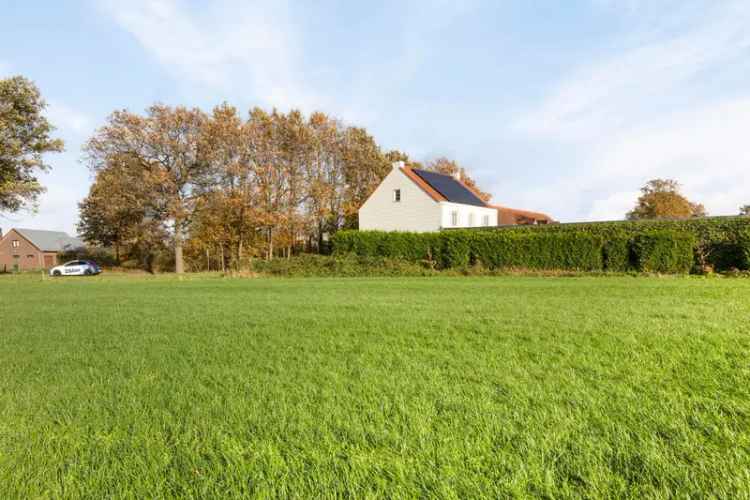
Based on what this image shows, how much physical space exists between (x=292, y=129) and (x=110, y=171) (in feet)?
45.9

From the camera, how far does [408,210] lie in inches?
1297

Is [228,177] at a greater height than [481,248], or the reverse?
[228,177]

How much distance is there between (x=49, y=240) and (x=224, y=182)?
44.7m

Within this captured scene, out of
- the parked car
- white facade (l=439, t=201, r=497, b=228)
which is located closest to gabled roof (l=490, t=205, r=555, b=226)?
white facade (l=439, t=201, r=497, b=228)

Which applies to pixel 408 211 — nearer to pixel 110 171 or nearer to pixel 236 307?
pixel 110 171

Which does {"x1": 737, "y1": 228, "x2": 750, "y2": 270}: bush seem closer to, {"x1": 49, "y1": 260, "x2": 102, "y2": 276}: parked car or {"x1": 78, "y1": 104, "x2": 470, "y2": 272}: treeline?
{"x1": 78, "y1": 104, "x2": 470, "y2": 272}: treeline

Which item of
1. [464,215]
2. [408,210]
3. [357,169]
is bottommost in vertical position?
A: [464,215]

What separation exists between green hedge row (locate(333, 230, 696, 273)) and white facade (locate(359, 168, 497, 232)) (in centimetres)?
744

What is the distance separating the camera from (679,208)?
3469 centimetres

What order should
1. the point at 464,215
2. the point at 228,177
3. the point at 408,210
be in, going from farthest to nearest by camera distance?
the point at 464,215
the point at 408,210
the point at 228,177

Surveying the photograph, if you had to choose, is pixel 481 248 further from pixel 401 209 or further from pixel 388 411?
pixel 388 411

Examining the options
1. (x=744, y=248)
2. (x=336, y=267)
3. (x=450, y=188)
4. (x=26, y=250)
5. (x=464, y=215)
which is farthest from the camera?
(x=26, y=250)

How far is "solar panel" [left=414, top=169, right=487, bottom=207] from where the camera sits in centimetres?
3344

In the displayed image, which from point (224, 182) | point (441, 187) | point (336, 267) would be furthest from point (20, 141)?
point (441, 187)
